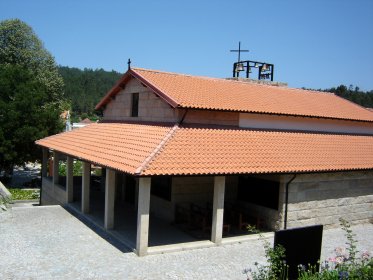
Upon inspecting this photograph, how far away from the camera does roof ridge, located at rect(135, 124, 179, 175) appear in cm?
1065

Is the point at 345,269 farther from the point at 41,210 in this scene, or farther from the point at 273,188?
the point at 41,210

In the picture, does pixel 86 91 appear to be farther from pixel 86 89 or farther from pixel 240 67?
Result: pixel 240 67

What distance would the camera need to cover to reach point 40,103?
28.8 metres

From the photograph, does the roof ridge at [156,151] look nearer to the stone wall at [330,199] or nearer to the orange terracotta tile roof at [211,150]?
the orange terracotta tile roof at [211,150]

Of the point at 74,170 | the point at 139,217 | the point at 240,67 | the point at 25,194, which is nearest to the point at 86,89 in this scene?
the point at 74,170

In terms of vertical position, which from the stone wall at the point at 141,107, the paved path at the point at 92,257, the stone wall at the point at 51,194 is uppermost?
the stone wall at the point at 141,107

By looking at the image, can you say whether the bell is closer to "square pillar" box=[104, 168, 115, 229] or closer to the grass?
"square pillar" box=[104, 168, 115, 229]

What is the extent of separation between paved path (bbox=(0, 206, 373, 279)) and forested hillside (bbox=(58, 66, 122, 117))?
110176 millimetres

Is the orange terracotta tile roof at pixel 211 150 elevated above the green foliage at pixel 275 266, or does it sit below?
above

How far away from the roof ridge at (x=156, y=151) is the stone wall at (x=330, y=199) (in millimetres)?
4374

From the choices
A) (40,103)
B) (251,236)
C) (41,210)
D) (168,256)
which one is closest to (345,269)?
(168,256)

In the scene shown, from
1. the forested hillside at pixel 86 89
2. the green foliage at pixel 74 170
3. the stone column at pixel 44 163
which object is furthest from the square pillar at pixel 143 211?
the forested hillside at pixel 86 89

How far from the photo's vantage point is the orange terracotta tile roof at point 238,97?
47.4 ft

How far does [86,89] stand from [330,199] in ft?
461
